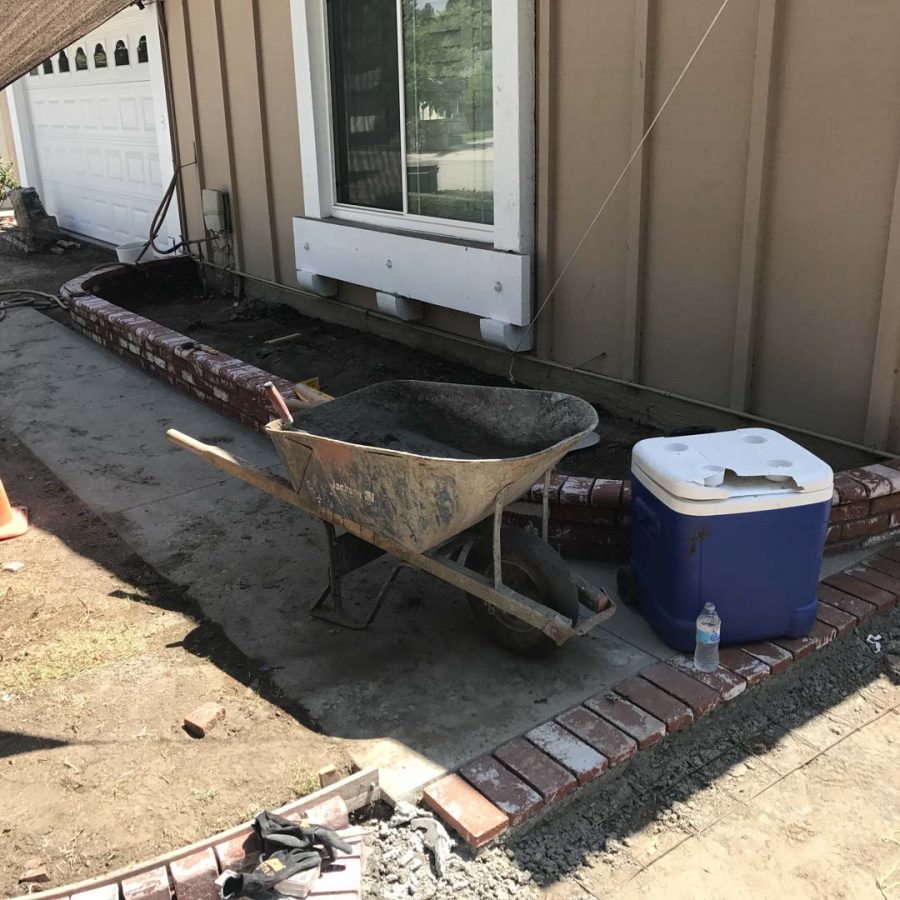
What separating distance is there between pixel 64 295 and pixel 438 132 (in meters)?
4.33

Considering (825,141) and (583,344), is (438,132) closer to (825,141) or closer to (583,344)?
(583,344)

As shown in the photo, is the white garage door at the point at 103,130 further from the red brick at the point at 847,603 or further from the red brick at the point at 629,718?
the red brick at the point at 629,718

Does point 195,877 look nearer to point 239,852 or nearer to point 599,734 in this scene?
point 239,852

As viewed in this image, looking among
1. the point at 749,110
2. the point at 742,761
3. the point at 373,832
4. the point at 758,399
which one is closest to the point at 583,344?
the point at 758,399

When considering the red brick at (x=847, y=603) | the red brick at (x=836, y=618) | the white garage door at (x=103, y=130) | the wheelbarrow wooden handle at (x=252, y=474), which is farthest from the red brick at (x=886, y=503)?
the white garage door at (x=103, y=130)

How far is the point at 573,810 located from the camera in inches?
118

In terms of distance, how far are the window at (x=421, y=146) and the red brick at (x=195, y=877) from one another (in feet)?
13.3

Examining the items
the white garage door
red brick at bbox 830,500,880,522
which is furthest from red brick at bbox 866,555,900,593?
the white garage door

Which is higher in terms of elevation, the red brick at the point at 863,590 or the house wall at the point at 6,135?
the house wall at the point at 6,135

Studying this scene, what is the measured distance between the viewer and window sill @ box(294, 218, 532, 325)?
6020 millimetres

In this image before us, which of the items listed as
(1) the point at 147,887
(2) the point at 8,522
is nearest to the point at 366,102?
(2) the point at 8,522

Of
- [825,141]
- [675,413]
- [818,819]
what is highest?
[825,141]

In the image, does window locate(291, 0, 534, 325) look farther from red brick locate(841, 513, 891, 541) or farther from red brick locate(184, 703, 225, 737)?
red brick locate(184, 703, 225, 737)

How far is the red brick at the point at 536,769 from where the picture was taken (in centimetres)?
294
